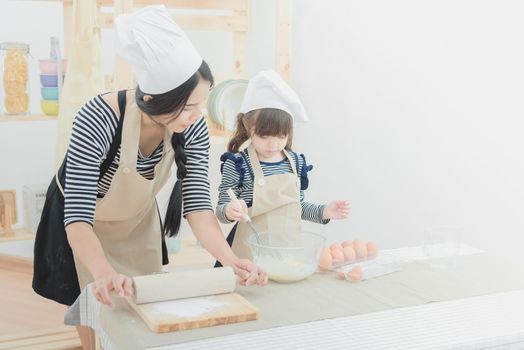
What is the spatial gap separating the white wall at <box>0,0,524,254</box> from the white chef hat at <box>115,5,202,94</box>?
155 cm

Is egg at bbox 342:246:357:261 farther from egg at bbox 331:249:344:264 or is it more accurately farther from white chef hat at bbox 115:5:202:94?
white chef hat at bbox 115:5:202:94

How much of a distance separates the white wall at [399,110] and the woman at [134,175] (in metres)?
1.36

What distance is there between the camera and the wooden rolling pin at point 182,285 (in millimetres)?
1317

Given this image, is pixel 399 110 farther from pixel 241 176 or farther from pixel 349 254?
pixel 349 254

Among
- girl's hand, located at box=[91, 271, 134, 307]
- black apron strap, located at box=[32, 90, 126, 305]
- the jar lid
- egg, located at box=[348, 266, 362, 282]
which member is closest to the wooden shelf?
the jar lid

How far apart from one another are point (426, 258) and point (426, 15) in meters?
1.45

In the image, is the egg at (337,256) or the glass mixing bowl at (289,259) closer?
the glass mixing bowl at (289,259)

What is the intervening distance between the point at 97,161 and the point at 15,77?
1.33 m

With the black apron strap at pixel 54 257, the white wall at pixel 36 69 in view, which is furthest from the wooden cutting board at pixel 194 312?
the white wall at pixel 36 69

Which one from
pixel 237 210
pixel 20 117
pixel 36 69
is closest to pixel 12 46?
pixel 20 117

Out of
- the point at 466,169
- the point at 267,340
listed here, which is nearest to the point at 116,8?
the point at 466,169

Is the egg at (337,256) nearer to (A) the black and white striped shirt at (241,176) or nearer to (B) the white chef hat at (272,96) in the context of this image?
(A) the black and white striped shirt at (241,176)

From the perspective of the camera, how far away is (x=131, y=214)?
70.6 inches

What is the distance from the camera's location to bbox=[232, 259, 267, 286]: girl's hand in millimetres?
1473
